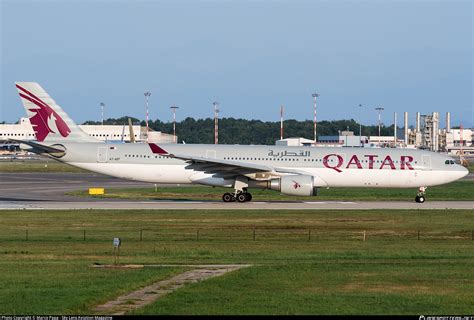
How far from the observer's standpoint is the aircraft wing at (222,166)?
5459cm

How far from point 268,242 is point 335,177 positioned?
20487mm

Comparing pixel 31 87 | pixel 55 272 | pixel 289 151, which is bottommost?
pixel 55 272

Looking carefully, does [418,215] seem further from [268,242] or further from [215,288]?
[215,288]

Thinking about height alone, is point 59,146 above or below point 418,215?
above

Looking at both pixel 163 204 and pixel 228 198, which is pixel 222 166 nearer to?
pixel 228 198

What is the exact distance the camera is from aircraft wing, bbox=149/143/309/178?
179 feet

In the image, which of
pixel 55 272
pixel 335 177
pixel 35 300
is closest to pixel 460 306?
pixel 35 300

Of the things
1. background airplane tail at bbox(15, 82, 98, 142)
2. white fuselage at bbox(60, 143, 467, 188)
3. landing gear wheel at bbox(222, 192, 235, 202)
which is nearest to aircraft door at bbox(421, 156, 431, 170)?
white fuselage at bbox(60, 143, 467, 188)

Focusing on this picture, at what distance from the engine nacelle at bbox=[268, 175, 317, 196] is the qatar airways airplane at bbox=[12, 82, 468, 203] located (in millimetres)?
1193

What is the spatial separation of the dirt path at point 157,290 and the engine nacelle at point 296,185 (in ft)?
84.4

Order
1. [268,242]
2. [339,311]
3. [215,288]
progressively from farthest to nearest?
1. [268,242]
2. [215,288]
3. [339,311]

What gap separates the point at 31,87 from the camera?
192 ft

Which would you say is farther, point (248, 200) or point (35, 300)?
point (248, 200)

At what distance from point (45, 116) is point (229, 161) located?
40.2ft
